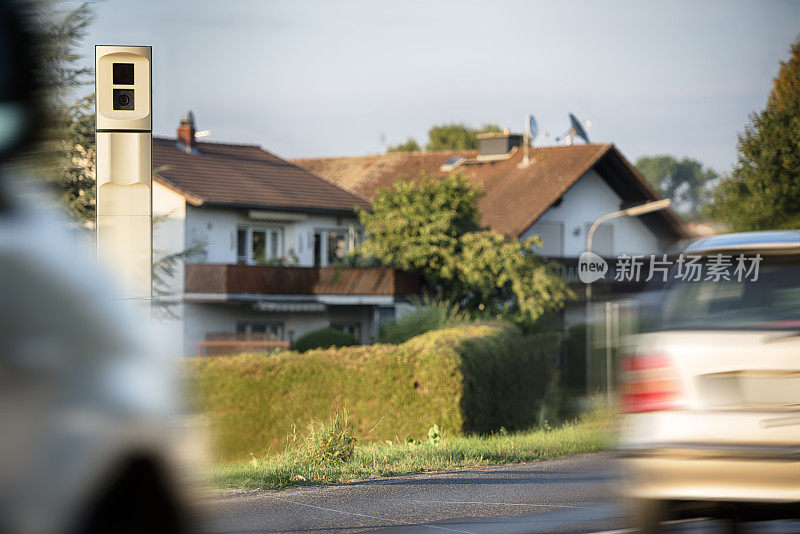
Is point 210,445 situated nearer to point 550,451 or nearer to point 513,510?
A: point 513,510

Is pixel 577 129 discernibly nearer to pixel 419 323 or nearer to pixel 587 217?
pixel 587 217

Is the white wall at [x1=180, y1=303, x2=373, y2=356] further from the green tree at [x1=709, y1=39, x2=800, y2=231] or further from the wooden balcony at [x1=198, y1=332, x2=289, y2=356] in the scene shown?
the green tree at [x1=709, y1=39, x2=800, y2=231]

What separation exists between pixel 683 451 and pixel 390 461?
6979mm

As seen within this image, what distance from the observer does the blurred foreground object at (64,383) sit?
4.36ft

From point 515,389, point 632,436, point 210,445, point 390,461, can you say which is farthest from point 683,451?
point 515,389

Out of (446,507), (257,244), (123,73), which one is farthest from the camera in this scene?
(257,244)

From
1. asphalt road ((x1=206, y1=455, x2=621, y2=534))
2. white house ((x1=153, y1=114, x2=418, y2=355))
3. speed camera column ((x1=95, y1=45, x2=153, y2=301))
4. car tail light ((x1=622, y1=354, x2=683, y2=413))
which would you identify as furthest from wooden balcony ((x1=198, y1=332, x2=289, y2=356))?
car tail light ((x1=622, y1=354, x2=683, y2=413))

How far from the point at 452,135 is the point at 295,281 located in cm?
5420

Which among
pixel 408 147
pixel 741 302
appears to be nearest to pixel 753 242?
pixel 741 302

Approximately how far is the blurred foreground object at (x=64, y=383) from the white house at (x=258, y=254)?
123 feet

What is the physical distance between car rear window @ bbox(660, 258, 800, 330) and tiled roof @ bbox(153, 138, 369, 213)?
38418 mm

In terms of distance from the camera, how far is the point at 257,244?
47031 millimetres

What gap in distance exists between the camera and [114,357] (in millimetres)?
1478

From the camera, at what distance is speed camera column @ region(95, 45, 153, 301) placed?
8547mm
